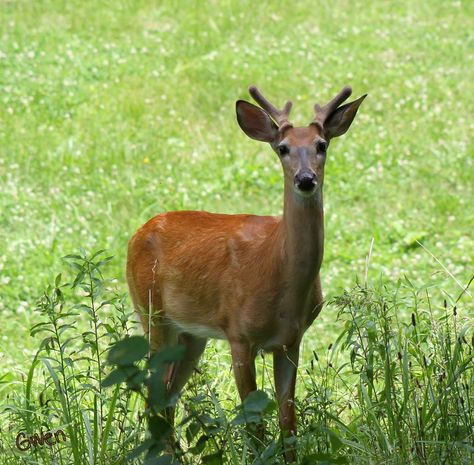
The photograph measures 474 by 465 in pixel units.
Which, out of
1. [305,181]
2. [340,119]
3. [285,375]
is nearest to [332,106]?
[340,119]

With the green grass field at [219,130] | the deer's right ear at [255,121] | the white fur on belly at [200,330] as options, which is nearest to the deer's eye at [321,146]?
the deer's right ear at [255,121]

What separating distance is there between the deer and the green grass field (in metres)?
0.76

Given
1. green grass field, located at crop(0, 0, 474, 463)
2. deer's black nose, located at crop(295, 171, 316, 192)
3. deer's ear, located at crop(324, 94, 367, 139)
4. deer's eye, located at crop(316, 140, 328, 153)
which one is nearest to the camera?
deer's black nose, located at crop(295, 171, 316, 192)

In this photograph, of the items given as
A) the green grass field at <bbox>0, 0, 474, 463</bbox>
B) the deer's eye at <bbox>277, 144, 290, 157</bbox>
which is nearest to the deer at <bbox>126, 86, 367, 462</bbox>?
the deer's eye at <bbox>277, 144, 290, 157</bbox>

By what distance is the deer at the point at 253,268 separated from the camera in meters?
4.98

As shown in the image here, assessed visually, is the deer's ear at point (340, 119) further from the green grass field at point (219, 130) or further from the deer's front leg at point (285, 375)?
the green grass field at point (219, 130)

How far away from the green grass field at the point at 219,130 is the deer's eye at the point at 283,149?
176 centimetres

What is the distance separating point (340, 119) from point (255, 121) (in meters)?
0.42

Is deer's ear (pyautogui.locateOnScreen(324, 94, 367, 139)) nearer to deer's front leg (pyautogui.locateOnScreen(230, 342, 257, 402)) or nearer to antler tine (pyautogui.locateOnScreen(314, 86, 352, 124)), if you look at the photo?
antler tine (pyautogui.locateOnScreen(314, 86, 352, 124))

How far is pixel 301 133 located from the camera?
4969 millimetres

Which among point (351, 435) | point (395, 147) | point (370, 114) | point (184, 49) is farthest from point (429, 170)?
point (351, 435)

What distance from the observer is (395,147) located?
11.1m

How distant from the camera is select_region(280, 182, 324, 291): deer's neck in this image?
16.3ft

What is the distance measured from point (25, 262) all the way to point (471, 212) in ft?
12.8
